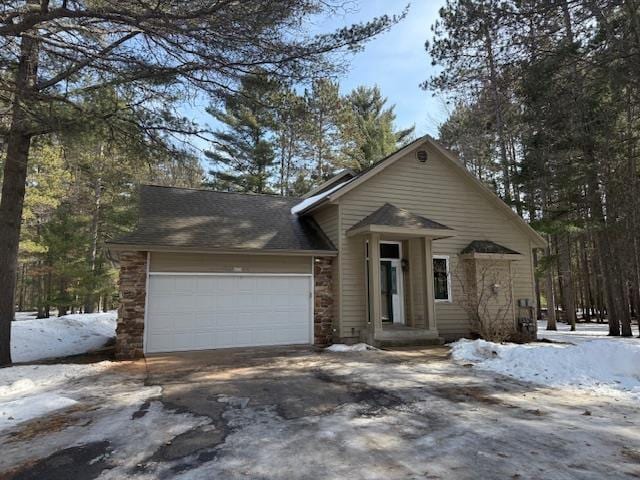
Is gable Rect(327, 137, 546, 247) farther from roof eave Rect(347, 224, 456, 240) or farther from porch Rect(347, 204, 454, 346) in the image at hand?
roof eave Rect(347, 224, 456, 240)

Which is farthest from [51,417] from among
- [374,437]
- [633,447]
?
[633,447]

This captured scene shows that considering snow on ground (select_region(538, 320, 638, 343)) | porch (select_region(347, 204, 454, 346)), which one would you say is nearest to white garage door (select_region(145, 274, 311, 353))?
porch (select_region(347, 204, 454, 346))

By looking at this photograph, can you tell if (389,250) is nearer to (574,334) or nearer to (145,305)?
(145,305)

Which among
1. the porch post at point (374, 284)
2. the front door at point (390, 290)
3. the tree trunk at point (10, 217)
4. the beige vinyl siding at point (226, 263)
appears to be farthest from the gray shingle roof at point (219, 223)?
the tree trunk at point (10, 217)

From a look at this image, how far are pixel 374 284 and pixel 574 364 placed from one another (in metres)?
4.35

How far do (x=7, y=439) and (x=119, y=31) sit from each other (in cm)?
660

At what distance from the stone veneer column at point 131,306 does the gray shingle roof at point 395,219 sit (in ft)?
16.9

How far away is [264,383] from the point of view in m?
6.44

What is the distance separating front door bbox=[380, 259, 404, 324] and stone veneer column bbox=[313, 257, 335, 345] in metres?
1.58

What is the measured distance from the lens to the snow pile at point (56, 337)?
11.2 meters

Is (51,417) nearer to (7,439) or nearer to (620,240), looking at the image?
(7,439)

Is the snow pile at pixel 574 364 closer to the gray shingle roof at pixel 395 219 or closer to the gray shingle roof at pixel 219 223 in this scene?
the gray shingle roof at pixel 395 219

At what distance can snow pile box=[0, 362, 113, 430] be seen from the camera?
16.7 ft

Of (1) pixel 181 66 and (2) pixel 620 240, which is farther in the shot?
(2) pixel 620 240
